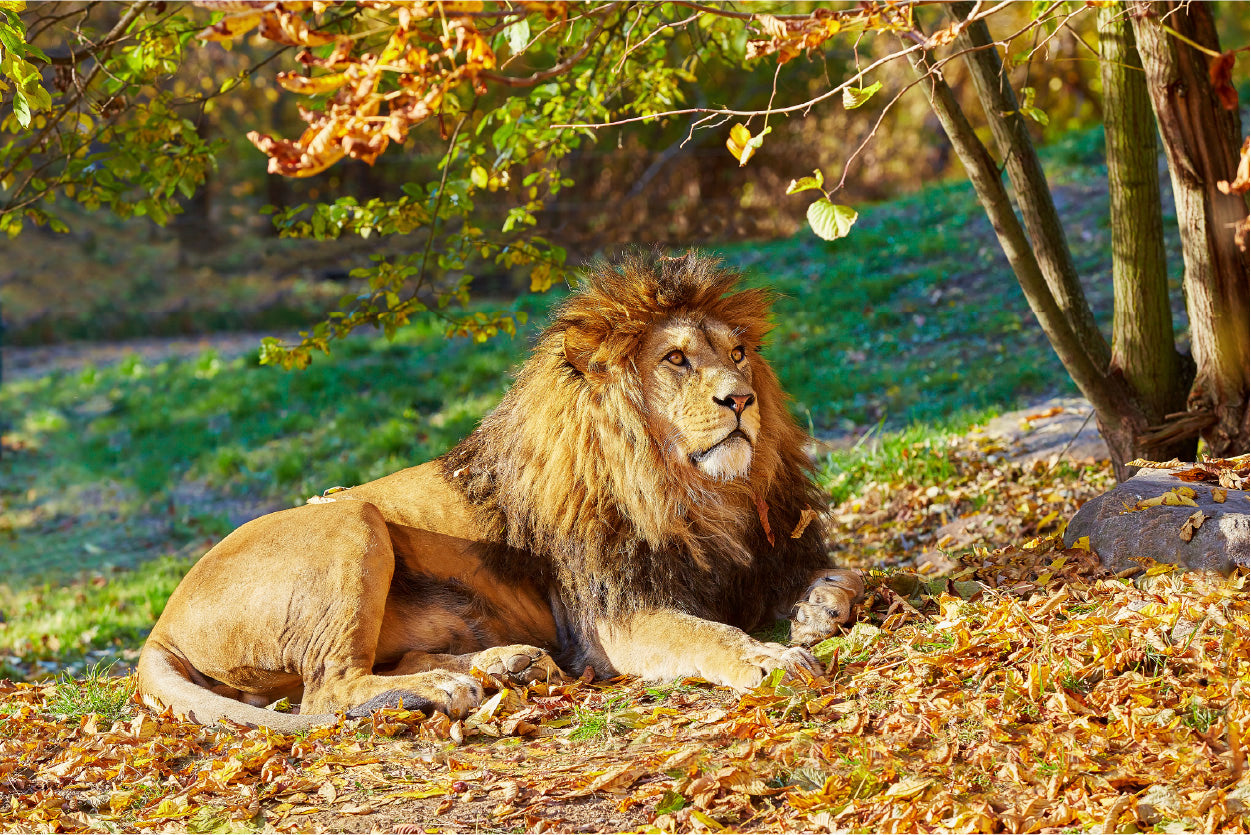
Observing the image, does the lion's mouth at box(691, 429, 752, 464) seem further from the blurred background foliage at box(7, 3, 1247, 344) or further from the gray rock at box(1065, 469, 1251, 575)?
the blurred background foliage at box(7, 3, 1247, 344)

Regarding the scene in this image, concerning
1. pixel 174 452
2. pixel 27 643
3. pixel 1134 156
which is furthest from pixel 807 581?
pixel 174 452

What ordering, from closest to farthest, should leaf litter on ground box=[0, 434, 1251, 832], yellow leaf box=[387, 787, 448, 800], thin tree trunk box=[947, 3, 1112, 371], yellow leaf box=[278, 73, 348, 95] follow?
yellow leaf box=[278, 73, 348, 95], leaf litter on ground box=[0, 434, 1251, 832], yellow leaf box=[387, 787, 448, 800], thin tree trunk box=[947, 3, 1112, 371]

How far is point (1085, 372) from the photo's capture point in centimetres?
495

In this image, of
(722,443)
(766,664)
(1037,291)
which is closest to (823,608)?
(766,664)

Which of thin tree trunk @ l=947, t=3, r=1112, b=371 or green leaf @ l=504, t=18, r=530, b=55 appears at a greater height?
green leaf @ l=504, t=18, r=530, b=55

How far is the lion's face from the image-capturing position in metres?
3.76

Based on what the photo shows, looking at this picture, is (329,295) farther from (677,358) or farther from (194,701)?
(677,358)

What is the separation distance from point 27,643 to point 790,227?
33.6 feet

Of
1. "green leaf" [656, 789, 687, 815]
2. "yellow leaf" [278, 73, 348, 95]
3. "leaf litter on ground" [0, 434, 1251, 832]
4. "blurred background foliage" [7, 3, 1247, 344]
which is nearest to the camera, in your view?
"yellow leaf" [278, 73, 348, 95]

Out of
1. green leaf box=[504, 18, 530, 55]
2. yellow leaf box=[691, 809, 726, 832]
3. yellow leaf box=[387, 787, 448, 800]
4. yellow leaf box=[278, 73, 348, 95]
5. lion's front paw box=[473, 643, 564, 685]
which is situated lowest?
yellow leaf box=[691, 809, 726, 832]

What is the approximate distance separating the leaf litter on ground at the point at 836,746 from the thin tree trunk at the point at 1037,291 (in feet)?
3.86

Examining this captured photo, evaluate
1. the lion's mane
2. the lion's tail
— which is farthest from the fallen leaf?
the lion's tail

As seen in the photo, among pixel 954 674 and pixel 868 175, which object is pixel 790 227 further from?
pixel 954 674

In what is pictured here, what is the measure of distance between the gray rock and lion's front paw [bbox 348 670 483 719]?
7.27 ft
